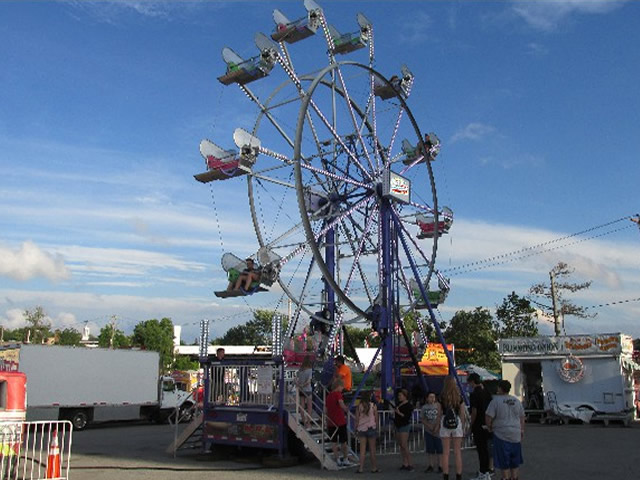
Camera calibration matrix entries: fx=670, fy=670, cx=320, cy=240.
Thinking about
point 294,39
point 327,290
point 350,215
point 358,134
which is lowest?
point 327,290

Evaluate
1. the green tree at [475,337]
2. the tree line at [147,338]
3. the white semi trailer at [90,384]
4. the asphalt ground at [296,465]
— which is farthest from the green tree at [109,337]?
the asphalt ground at [296,465]

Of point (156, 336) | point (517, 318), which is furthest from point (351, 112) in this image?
point (156, 336)

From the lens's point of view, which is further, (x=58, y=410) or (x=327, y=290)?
(x=58, y=410)

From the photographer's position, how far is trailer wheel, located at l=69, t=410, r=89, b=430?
25.0 meters

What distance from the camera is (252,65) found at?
19.3m

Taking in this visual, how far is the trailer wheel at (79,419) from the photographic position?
81.9 feet

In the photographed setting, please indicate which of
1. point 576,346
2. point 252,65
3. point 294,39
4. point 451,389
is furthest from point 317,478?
point 576,346

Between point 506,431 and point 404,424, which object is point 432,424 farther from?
point 506,431

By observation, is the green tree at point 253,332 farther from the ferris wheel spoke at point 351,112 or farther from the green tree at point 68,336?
the ferris wheel spoke at point 351,112

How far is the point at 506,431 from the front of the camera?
30.8 ft

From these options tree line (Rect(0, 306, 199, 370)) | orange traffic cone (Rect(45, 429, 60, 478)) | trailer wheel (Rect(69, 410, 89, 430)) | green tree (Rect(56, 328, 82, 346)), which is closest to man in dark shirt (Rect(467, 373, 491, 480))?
orange traffic cone (Rect(45, 429, 60, 478))

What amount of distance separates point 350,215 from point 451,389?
11.2 m

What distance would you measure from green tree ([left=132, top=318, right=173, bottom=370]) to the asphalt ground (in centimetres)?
5243

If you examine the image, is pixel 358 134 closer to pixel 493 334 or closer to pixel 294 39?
pixel 294 39
